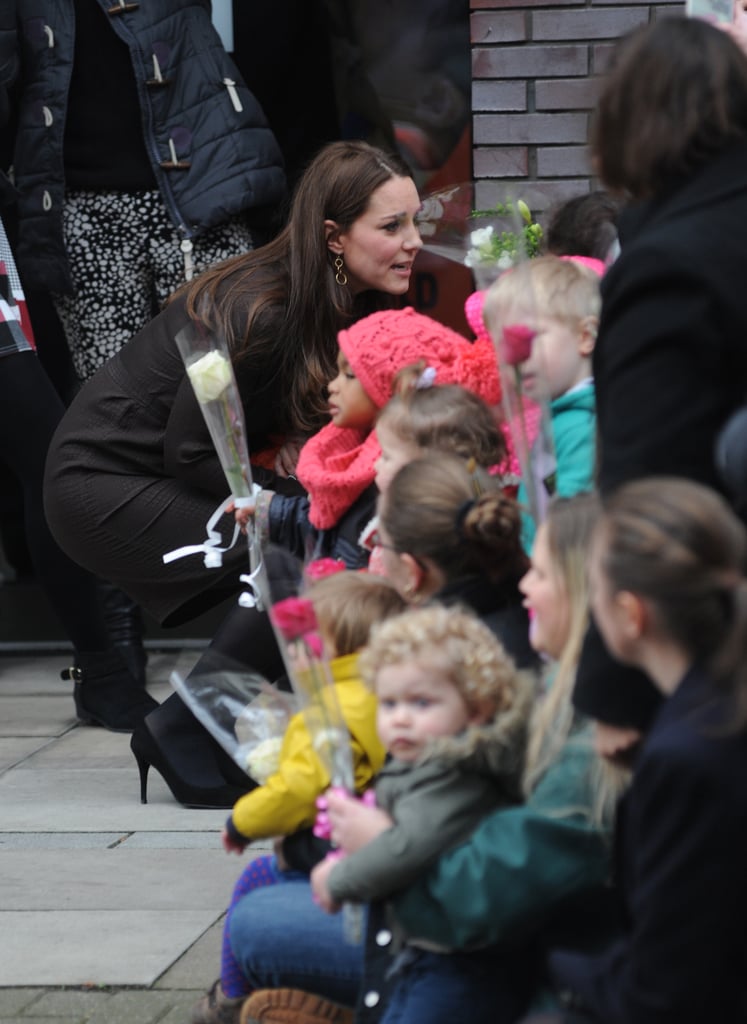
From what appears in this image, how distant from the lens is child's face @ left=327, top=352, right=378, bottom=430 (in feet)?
11.3

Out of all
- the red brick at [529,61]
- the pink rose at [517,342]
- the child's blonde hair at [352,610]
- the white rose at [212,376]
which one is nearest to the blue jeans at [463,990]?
the child's blonde hair at [352,610]

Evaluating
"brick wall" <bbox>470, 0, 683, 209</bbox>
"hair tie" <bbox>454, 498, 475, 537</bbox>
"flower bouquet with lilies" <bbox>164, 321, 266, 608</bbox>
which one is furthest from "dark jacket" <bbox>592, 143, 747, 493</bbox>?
"brick wall" <bbox>470, 0, 683, 209</bbox>

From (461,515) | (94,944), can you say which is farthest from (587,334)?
(94,944)

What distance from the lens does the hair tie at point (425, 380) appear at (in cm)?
317

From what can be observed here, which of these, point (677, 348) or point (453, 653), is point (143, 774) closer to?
point (453, 653)

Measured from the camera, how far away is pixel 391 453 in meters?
3.09

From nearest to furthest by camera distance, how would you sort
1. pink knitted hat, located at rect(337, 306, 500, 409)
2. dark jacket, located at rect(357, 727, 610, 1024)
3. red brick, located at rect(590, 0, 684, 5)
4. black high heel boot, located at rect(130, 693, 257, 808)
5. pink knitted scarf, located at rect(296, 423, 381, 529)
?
dark jacket, located at rect(357, 727, 610, 1024) < pink knitted hat, located at rect(337, 306, 500, 409) < pink knitted scarf, located at rect(296, 423, 381, 529) < black high heel boot, located at rect(130, 693, 257, 808) < red brick, located at rect(590, 0, 684, 5)

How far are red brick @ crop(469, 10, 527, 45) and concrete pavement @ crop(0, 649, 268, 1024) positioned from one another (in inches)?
92.1

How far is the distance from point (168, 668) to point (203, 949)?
2.57 meters

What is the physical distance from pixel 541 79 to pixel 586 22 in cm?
21

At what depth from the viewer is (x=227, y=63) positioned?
517 cm

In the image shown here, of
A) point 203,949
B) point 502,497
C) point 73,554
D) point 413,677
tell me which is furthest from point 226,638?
point 413,677

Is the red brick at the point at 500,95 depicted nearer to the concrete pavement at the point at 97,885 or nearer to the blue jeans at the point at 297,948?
the concrete pavement at the point at 97,885

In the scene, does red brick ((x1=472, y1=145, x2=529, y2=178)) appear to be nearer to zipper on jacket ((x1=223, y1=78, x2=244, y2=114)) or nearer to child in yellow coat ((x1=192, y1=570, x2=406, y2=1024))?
zipper on jacket ((x1=223, y1=78, x2=244, y2=114))
